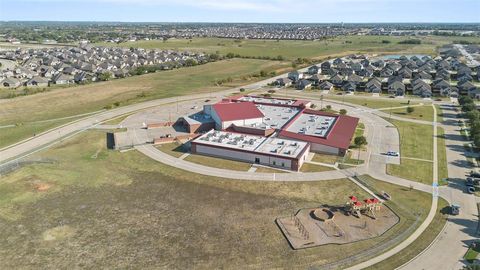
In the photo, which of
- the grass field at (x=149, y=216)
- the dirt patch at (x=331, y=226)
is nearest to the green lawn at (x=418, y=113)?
the grass field at (x=149, y=216)

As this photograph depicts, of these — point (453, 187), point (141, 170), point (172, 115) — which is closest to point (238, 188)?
point (141, 170)

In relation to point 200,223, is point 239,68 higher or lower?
higher

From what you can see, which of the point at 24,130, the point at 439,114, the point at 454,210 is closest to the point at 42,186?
the point at 24,130

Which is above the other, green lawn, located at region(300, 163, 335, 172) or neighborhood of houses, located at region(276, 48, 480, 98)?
neighborhood of houses, located at region(276, 48, 480, 98)

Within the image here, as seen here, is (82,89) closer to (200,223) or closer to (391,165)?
(200,223)

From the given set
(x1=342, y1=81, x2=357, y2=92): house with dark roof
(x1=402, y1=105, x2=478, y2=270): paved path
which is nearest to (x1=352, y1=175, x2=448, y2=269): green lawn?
(x1=402, y1=105, x2=478, y2=270): paved path

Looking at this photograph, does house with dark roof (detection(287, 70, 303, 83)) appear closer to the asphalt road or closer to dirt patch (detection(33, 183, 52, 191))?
the asphalt road
